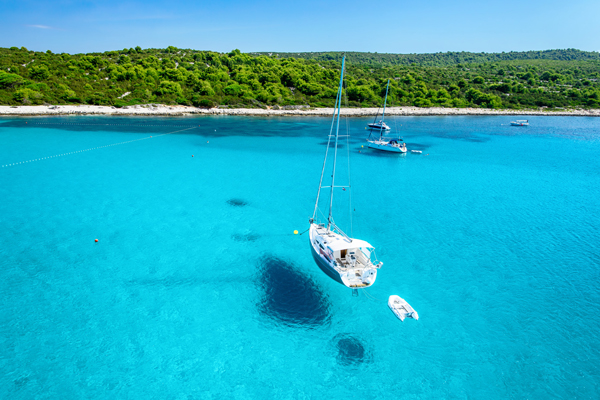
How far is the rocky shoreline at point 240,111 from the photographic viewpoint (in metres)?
94.5

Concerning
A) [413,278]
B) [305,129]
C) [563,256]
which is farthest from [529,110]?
[413,278]

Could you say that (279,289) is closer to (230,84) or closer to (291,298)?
(291,298)

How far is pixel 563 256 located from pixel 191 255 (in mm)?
32378

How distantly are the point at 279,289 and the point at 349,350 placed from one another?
6.43 meters

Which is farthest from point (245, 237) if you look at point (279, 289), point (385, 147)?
point (385, 147)

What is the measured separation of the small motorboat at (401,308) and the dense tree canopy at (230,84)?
105 m

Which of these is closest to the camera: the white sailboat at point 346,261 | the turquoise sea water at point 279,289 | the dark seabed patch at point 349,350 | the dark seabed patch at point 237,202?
the turquoise sea water at point 279,289

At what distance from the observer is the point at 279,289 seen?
22.1m

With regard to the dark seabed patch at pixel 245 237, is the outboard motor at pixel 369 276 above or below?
above

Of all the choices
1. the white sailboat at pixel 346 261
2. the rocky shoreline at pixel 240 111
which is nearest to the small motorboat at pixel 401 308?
the white sailboat at pixel 346 261

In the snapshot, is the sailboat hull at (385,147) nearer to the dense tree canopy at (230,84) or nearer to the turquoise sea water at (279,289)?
the turquoise sea water at (279,289)

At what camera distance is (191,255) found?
2655 cm

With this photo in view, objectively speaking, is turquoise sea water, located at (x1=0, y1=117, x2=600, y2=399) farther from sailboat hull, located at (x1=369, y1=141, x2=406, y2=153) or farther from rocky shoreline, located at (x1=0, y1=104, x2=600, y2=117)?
rocky shoreline, located at (x1=0, y1=104, x2=600, y2=117)

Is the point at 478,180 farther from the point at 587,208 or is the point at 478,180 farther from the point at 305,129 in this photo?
the point at 305,129
